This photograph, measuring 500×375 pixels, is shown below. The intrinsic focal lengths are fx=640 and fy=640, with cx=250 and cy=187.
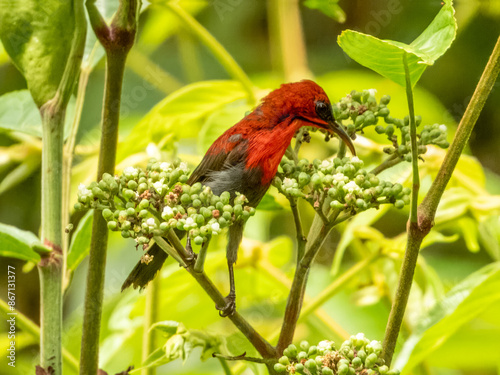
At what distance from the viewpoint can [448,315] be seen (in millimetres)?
1080

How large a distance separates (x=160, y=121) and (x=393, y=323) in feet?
2.52

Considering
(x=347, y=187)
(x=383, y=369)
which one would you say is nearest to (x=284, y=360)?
(x=383, y=369)

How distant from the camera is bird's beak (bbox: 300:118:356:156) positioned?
38.7 inches

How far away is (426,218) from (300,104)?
52cm

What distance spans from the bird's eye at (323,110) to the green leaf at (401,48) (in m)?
0.31

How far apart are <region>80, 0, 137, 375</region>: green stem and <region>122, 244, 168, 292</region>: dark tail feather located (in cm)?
19

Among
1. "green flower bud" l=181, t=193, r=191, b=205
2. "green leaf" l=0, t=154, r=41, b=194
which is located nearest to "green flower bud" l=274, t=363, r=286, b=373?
"green flower bud" l=181, t=193, r=191, b=205

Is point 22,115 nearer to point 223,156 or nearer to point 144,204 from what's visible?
point 223,156

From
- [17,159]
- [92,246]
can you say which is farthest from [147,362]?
[17,159]

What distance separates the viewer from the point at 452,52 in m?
2.74

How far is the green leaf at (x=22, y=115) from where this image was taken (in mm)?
1140

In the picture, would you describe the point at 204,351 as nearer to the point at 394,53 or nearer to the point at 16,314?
the point at 16,314

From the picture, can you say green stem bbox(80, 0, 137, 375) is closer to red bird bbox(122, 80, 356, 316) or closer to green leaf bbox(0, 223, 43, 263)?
green leaf bbox(0, 223, 43, 263)

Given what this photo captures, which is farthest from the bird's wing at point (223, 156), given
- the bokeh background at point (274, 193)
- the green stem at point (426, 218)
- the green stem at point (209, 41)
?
the green stem at point (426, 218)
